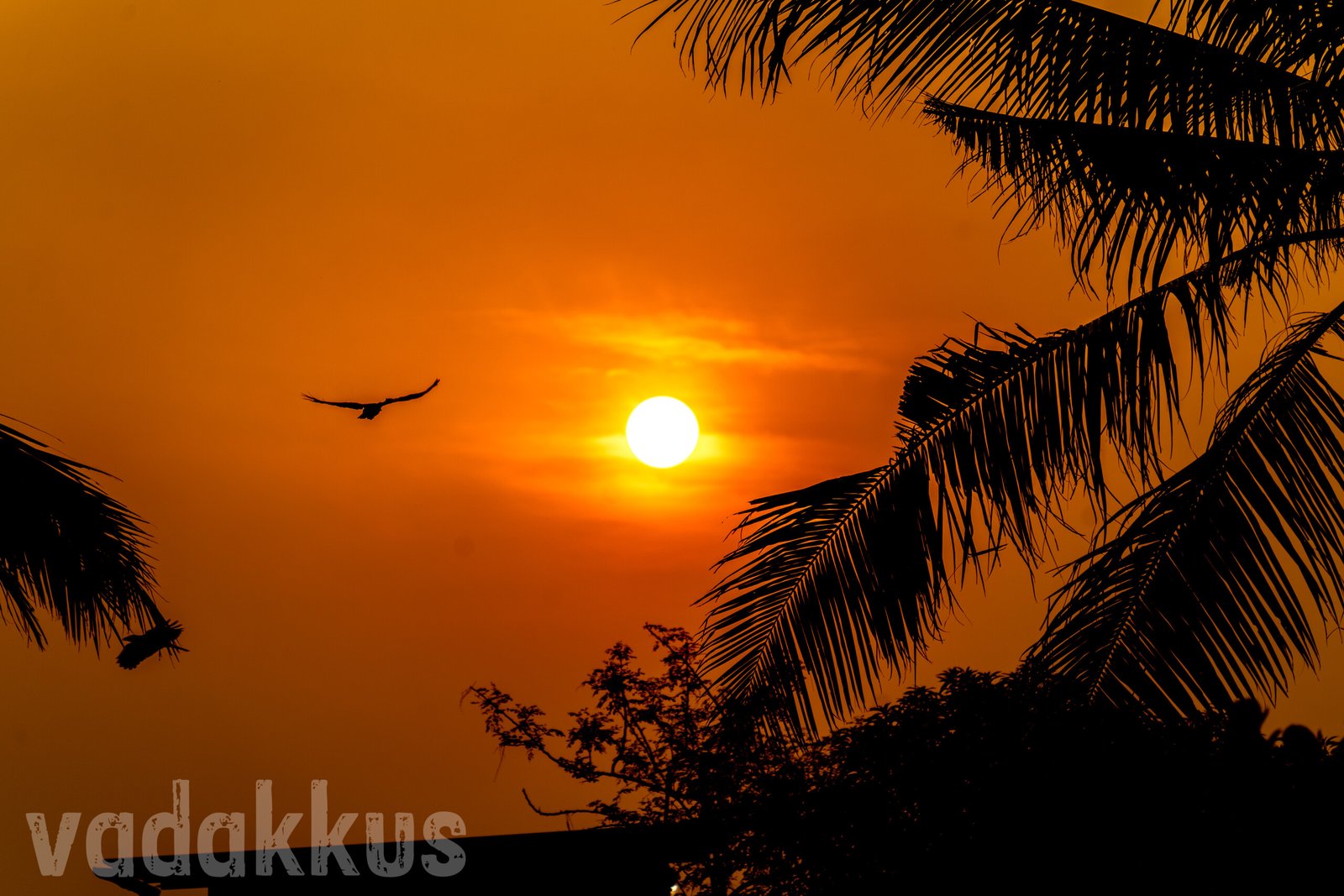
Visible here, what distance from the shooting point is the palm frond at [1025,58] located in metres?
4.36

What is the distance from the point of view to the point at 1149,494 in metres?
4.22

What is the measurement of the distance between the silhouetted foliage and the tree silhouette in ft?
1.23

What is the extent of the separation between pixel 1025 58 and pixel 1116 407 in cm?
154

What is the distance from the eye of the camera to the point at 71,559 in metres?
4.82

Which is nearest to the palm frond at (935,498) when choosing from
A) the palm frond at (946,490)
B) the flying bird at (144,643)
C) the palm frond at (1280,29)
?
the palm frond at (946,490)

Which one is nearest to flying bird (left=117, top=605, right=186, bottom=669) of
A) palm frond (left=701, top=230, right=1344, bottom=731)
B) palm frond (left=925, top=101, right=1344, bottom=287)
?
palm frond (left=701, top=230, right=1344, bottom=731)

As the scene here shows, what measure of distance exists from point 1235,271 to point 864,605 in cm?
227

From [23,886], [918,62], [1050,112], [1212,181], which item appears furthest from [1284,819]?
[23,886]

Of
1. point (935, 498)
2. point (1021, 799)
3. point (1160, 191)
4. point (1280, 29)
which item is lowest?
point (1021, 799)

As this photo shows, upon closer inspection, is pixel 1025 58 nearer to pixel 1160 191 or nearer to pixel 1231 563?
pixel 1160 191

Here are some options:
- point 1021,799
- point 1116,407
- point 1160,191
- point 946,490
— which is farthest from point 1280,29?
point 1021,799

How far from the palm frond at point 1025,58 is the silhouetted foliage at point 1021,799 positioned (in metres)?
2.48

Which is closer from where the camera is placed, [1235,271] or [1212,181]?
[1212,181]

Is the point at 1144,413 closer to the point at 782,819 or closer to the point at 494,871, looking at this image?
the point at 782,819
